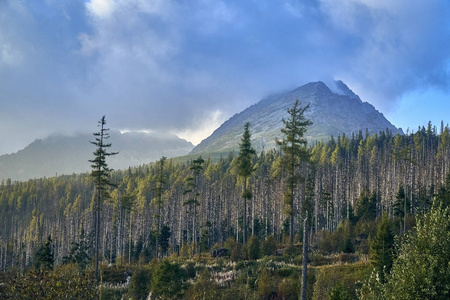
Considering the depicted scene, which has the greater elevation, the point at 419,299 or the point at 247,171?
the point at 247,171

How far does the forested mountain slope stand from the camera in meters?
64.9

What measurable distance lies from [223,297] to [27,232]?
126 metres

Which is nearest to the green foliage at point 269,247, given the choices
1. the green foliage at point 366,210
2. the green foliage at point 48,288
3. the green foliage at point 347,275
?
the green foliage at point 347,275

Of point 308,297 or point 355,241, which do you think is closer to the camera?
point 308,297

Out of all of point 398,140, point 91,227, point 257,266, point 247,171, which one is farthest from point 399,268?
point 398,140

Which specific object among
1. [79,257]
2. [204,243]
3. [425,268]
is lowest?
[79,257]

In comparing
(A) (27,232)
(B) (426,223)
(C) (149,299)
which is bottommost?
(A) (27,232)

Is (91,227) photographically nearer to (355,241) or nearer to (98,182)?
(98,182)

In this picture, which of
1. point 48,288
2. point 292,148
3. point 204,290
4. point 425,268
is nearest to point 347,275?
point 425,268

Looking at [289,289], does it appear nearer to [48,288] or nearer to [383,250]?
[383,250]

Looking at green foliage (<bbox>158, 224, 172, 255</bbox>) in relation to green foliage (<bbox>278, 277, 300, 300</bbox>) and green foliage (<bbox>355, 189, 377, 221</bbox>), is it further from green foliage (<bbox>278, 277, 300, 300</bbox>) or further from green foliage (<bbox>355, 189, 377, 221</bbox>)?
green foliage (<bbox>278, 277, 300, 300</bbox>)

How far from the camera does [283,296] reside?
2627 centimetres

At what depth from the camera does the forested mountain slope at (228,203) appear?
213 feet

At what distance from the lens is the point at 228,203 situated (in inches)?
3578
